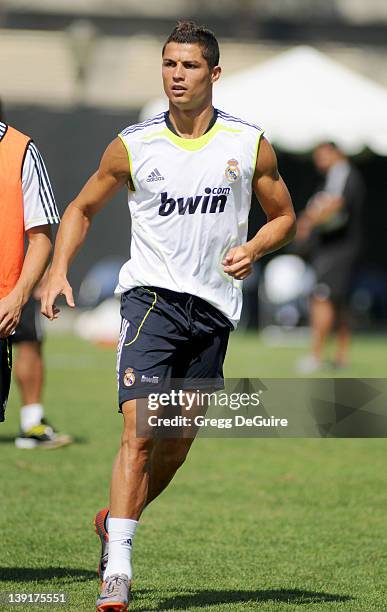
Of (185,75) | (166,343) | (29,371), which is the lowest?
(29,371)

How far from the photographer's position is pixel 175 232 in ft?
18.9

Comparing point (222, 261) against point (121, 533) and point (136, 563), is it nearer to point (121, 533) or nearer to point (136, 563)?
point (121, 533)

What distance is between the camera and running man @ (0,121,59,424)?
5609mm

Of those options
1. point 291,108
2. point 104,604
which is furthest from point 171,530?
point 291,108

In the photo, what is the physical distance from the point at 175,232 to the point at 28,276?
63cm

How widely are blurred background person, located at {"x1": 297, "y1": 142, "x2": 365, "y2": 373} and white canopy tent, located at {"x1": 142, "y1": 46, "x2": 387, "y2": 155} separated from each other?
3.27 m

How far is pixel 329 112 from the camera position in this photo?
20.2 meters

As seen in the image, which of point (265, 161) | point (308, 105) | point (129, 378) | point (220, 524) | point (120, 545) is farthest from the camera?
point (308, 105)

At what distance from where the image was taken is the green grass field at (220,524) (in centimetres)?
609

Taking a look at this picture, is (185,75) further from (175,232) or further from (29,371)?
(29,371)

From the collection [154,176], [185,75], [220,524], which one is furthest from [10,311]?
[220,524]

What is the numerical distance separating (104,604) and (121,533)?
34cm

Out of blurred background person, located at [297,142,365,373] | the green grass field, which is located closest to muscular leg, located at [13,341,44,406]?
the green grass field

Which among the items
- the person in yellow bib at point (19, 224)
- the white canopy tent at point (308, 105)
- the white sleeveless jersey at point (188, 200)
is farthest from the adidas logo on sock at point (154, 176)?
the white canopy tent at point (308, 105)
